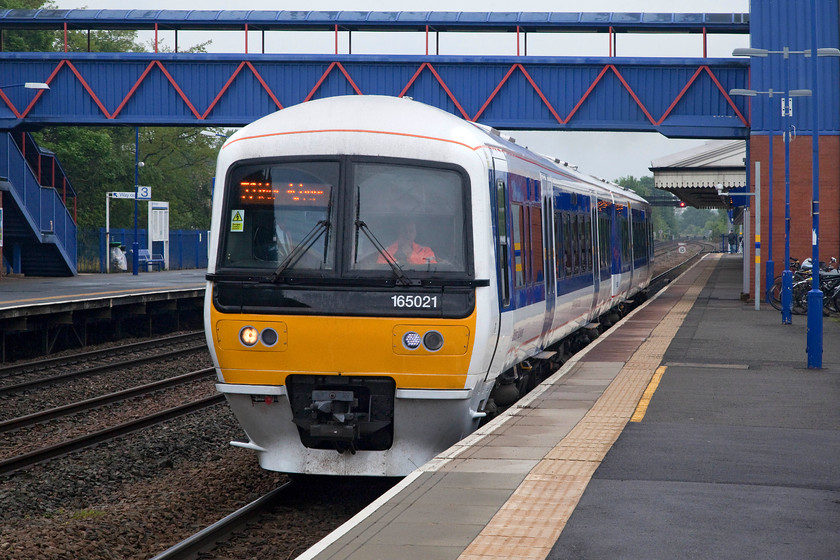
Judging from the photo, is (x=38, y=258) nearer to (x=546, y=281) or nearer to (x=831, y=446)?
(x=546, y=281)

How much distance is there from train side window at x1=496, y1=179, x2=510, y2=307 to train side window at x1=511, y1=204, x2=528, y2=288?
14.4 inches

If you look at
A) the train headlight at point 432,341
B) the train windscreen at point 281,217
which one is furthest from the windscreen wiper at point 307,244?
A: the train headlight at point 432,341

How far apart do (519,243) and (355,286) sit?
2.53m

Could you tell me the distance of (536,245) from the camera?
11664mm

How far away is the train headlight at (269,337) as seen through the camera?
28.2 feet

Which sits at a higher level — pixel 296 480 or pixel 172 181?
pixel 172 181

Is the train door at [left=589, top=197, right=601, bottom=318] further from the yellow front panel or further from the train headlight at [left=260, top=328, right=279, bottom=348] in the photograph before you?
the train headlight at [left=260, top=328, right=279, bottom=348]

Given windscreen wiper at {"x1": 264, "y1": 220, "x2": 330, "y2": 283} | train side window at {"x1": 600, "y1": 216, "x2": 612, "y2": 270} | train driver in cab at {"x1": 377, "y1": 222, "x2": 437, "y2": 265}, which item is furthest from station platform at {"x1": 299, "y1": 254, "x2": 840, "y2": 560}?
train side window at {"x1": 600, "y1": 216, "x2": 612, "y2": 270}

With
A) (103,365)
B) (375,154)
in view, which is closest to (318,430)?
(375,154)

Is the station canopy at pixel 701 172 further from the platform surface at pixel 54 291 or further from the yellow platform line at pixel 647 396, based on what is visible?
the yellow platform line at pixel 647 396

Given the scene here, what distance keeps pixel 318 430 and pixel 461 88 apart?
75.6 feet

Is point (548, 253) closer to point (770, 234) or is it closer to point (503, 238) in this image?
point (503, 238)

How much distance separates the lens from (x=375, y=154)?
877 centimetres

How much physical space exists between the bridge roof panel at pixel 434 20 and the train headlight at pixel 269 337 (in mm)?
22797
